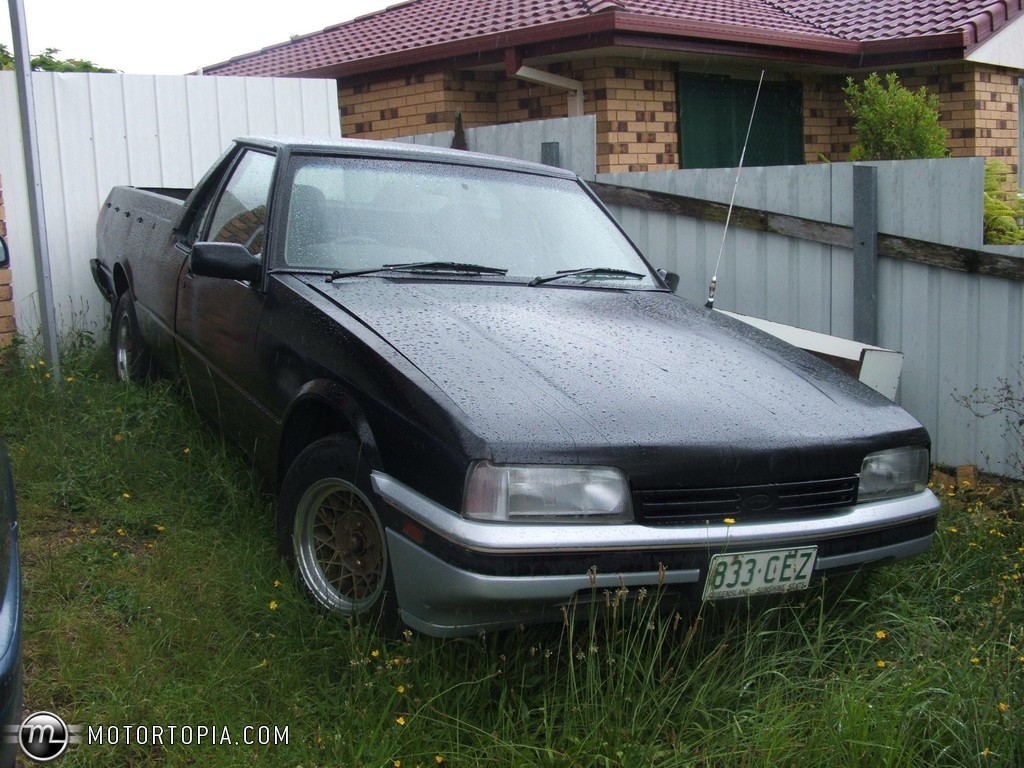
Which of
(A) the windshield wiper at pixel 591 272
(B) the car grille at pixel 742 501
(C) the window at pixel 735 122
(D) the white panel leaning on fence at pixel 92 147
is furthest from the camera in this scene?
(C) the window at pixel 735 122

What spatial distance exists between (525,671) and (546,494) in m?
0.59

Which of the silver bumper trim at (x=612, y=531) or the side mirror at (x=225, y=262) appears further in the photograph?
the side mirror at (x=225, y=262)

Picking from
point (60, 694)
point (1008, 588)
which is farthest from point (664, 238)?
point (60, 694)

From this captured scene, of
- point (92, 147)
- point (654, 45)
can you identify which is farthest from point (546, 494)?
point (654, 45)

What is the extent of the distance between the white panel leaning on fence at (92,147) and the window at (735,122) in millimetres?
6011

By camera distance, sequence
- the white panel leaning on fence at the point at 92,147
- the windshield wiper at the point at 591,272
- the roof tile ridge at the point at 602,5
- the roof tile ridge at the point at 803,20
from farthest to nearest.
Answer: the roof tile ridge at the point at 803,20, the roof tile ridge at the point at 602,5, the white panel leaning on fence at the point at 92,147, the windshield wiper at the point at 591,272

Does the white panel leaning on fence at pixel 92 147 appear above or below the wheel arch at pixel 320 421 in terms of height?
above

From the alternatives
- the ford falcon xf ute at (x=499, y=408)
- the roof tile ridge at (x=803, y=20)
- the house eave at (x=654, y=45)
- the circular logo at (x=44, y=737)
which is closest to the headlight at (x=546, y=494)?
the ford falcon xf ute at (x=499, y=408)

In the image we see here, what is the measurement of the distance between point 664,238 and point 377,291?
3.94 m

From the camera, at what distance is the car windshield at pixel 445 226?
4.35m

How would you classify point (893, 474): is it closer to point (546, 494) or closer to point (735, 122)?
point (546, 494)

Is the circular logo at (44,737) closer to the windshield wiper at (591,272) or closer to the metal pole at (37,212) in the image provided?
the windshield wiper at (591,272)

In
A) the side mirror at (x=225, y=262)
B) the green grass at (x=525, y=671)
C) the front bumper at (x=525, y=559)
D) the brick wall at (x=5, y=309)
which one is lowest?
the green grass at (x=525, y=671)

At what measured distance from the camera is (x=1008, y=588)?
4.00m
